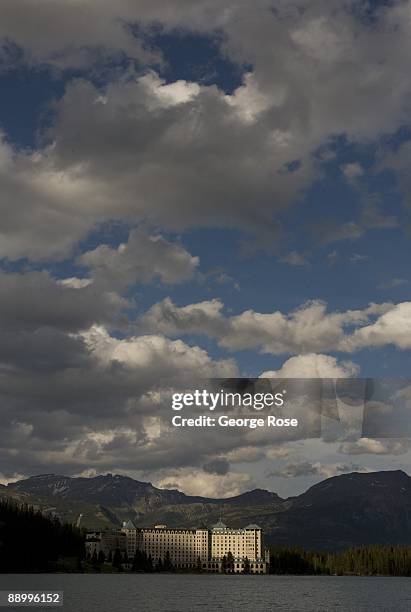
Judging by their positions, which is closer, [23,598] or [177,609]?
[177,609]

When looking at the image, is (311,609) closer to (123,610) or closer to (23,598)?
(123,610)

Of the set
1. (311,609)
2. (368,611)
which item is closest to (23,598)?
(311,609)

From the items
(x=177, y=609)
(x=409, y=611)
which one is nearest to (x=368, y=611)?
(x=409, y=611)

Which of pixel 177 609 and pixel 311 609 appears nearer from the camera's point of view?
pixel 177 609

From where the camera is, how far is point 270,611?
191 metres

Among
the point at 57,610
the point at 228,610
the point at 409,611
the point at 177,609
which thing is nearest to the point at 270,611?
the point at 228,610

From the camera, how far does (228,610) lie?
190 meters

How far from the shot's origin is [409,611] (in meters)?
200

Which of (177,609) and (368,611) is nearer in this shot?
(177,609)

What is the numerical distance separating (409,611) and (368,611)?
34.3 ft

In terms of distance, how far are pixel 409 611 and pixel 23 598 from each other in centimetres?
9651

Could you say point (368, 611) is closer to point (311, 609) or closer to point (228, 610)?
point (311, 609)

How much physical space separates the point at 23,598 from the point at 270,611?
6151 cm

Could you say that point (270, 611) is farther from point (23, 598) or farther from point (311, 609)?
point (23, 598)
